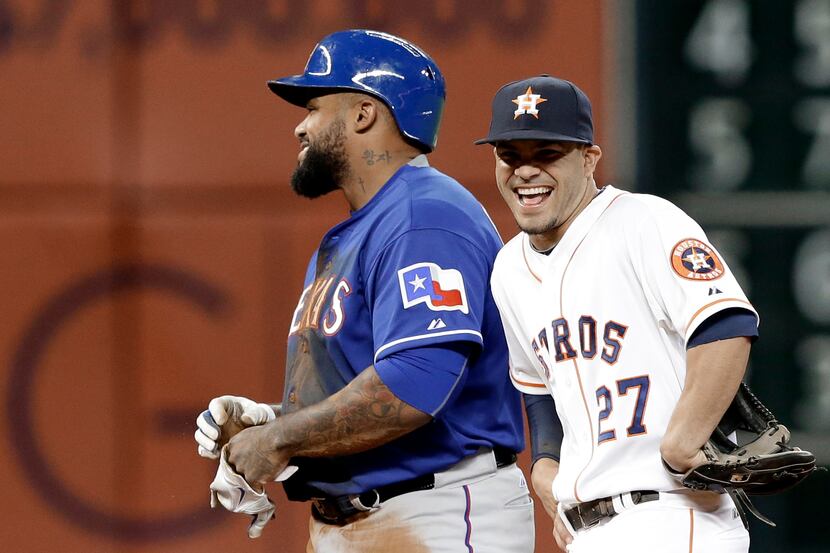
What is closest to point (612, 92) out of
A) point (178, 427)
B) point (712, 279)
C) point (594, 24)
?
point (594, 24)

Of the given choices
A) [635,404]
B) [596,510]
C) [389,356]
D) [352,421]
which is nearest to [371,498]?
[352,421]

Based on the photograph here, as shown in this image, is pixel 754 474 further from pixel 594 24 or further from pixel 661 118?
pixel 594 24

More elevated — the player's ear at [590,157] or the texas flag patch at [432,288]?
the player's ear at [590,157]

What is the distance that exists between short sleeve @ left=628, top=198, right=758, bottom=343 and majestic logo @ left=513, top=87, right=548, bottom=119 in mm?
283

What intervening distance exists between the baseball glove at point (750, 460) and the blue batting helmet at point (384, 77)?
3.13 feet

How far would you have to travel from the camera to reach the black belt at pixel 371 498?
2.62 metres

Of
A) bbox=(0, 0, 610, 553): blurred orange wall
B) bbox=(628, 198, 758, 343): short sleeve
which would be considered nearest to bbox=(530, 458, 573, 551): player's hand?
bbox=(628, 198, 758, 343): short sleeve

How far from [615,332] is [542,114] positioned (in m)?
0.43

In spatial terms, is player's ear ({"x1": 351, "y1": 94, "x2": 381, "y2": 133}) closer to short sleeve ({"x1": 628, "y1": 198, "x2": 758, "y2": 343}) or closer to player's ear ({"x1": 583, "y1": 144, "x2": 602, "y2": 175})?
player's ear ({"x1": 583, "y1": 144, "x2": 602, "y2": 175})

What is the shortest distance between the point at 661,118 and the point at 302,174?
186 cm

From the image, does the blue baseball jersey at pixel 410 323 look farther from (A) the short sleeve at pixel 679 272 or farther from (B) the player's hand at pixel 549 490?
(A) the short sleeve at pixel 679 272

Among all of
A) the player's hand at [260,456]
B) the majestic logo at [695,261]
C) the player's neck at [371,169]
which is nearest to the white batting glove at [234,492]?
the player's hand at [260,456]

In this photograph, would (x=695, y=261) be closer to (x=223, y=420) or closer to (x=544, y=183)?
(x=544, y=183)

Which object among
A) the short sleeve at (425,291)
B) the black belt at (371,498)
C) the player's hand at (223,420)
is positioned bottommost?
the black belt at (371,498)
